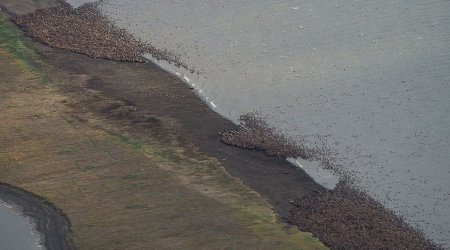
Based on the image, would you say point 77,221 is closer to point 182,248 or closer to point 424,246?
point 182,248

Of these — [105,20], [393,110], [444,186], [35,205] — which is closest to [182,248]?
[35,205]

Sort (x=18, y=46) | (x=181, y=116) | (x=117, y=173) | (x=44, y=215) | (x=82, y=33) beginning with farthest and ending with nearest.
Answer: (x=82, y=33) < (x=18, y=46) < (x=181, y=116) < (x=117, y=173) < (x=44, y=215)

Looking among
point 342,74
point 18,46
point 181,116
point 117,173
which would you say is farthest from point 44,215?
point 342,74

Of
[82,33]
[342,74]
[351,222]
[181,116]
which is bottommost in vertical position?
[351,222]

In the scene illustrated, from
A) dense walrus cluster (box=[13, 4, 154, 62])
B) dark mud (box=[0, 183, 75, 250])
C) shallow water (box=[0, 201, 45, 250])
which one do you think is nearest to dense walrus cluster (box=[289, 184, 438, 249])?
dark mud (box=[0, 183, 75, 250])

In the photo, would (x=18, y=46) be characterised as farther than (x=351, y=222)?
Yes

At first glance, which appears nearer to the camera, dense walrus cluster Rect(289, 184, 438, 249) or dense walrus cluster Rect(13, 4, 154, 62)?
dense walrus cluster Rect(289, 184, 438, 249)

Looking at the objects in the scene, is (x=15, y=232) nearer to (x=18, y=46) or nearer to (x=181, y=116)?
(x=181, y=116)

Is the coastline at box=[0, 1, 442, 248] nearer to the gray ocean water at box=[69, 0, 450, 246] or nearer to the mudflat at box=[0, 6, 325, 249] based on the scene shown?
the mudflat at box=[0, 6, 325, 249]
